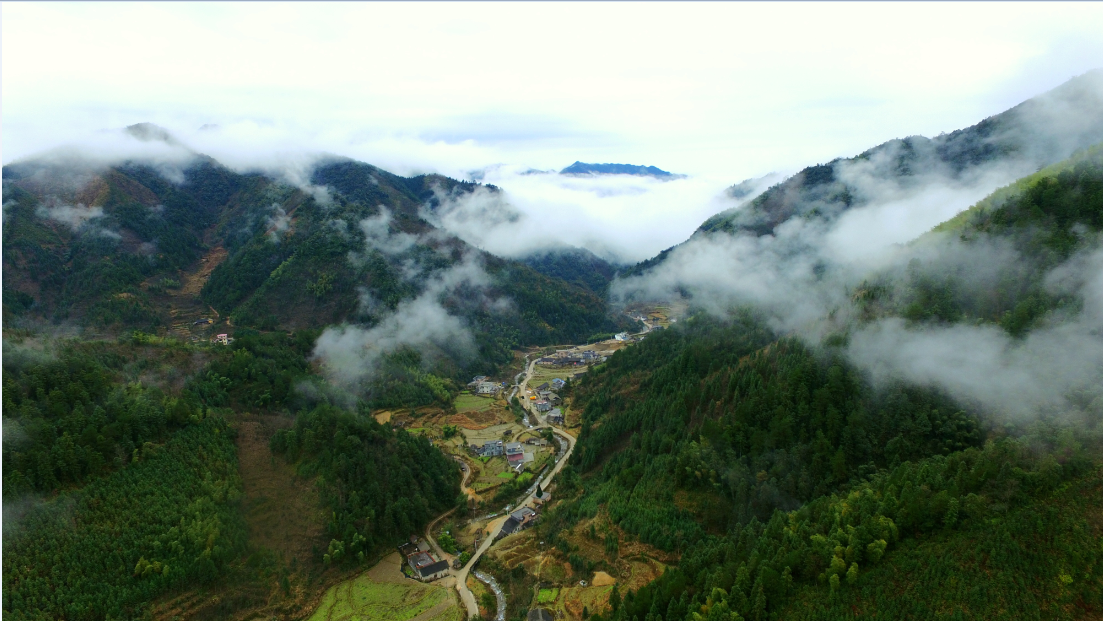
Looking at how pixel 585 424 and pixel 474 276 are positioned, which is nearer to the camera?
pixel 585 424

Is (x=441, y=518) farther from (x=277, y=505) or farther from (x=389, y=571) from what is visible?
(x=277, y=505)

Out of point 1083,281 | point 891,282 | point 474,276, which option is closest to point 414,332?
point 474,276

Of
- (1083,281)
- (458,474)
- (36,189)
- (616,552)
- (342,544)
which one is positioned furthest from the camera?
(36,189)

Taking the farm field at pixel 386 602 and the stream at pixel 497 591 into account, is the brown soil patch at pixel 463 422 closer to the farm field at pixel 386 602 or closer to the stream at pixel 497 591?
the stream at pixel 497 591

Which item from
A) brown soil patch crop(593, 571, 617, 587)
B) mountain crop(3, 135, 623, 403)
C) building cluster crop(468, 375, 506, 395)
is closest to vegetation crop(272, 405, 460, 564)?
brown soil patch crop(593, 571, 617, 587)

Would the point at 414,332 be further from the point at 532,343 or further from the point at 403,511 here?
the point at 403,511

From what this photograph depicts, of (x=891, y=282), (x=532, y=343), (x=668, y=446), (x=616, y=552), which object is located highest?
(x=891, y=282)

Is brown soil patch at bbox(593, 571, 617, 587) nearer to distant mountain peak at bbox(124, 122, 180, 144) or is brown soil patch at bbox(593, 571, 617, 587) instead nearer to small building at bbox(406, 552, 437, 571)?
small building at bbox(406, 552, 437, 571)
